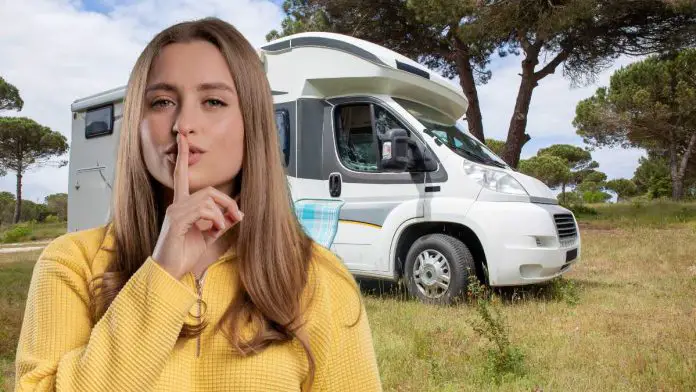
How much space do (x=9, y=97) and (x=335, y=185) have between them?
39.2 m

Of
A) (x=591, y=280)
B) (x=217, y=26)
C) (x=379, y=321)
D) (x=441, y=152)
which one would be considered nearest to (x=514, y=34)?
(x=591, y=280)

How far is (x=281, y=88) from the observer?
6793mm

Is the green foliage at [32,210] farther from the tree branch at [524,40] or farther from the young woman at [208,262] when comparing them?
the young woman at [208,262]

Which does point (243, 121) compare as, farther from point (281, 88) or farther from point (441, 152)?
point (281, 88)

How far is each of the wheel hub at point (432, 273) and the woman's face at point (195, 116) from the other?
15.9 feet

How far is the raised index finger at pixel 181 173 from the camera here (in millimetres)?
1056

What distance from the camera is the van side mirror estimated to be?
5.88 metres

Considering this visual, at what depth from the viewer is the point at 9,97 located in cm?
3872

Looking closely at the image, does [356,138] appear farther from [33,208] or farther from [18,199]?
[33,208]

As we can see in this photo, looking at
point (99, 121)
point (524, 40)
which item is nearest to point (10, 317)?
point (99, 121)

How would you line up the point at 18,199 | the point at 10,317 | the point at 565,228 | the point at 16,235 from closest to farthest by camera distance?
the point at 10,317
the point at 565,228
the point at 16,235
the point at 18,199

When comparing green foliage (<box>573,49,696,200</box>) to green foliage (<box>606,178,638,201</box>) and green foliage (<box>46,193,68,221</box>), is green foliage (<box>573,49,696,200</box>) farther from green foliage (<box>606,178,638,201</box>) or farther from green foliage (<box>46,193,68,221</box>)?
green foliage (<box>46,193,68,221</box>)

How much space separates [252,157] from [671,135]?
30.6 metres

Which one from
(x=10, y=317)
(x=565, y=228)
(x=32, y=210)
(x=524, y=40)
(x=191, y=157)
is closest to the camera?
(x=191, y=157)
